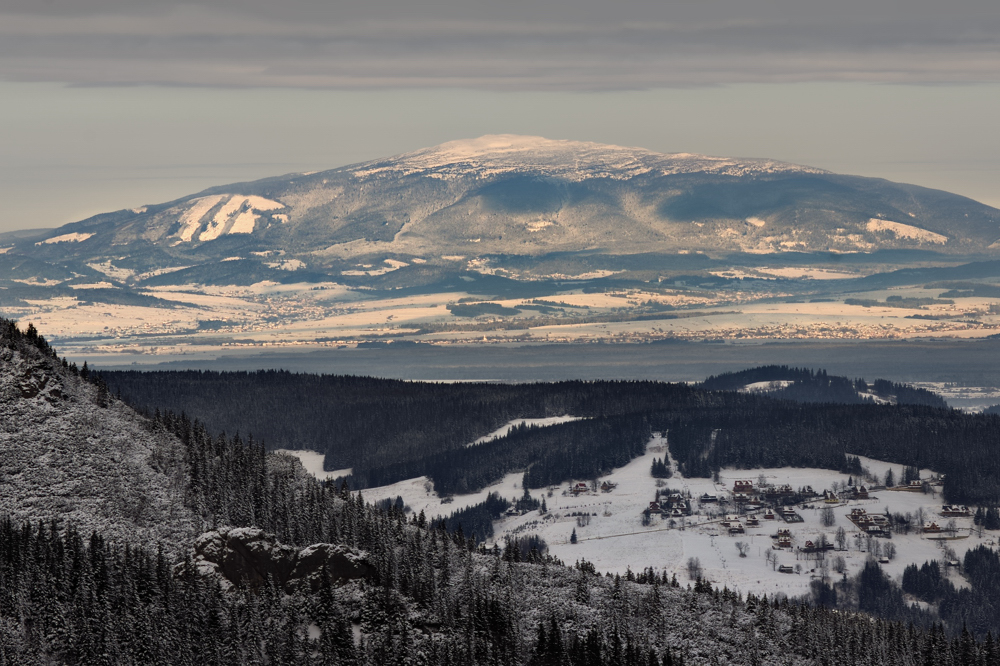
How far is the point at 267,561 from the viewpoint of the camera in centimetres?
17225

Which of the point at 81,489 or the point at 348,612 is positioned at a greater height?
the point at 81,489

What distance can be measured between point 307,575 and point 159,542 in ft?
69.4

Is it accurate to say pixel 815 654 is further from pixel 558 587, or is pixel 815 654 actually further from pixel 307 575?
pixel 307 575

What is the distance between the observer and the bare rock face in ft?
557


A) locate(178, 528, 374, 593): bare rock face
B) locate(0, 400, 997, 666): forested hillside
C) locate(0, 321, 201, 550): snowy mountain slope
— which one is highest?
locate(0, 321, 201, 550): snowy mountain slope

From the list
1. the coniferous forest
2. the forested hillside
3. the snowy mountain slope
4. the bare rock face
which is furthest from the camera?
the snowy mountain slope

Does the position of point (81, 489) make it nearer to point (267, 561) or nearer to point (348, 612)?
point (267, 561)

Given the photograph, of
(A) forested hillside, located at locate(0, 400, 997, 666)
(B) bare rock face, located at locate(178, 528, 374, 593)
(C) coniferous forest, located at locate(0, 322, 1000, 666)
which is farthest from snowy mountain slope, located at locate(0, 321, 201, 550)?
(B) bare rock face, located at locate(178, 528, 374, 593)

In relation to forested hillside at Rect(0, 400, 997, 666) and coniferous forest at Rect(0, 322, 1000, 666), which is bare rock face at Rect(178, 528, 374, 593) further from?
forested hillside at Rect(0, 400, 997, 666)

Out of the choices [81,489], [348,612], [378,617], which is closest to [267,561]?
[348,612]

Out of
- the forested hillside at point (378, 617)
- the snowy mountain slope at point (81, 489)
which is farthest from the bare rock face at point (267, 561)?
the snowy mountain slope at point (81, 489)

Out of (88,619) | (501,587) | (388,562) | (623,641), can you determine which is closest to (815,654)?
(623,641)

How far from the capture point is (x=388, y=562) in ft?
606

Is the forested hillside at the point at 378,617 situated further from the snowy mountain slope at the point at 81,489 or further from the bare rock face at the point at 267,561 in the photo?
the snowy mountain slope at the point at 81,489
